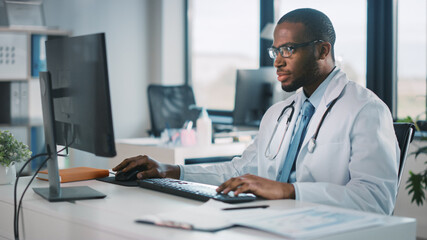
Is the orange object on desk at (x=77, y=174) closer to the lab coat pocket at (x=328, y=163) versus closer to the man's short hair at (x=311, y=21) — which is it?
the lab coat pocket at (x=328, y=163)

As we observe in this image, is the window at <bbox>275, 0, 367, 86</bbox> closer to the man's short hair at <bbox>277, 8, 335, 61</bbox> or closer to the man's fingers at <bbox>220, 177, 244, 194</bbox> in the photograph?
the man's short hair at <bbox>277, 8, 335, 61</bbox>

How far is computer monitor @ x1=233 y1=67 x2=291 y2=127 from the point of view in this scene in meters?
3.97

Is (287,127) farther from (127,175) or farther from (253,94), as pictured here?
(253,94)

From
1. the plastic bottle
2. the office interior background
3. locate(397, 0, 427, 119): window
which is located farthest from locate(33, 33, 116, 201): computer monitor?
locate(397, 0, 427, 119): window

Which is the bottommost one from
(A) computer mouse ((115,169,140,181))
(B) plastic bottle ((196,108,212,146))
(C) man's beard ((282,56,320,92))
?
(B) plastic bottle ((196,108,212,146))

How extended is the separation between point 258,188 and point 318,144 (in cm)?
37

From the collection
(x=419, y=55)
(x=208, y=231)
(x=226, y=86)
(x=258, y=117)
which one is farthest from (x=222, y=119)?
(x=208, y=231)

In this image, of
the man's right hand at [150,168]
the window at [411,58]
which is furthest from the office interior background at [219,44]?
the man's right hand at [150,168]

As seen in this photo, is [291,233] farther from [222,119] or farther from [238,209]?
[222,119]

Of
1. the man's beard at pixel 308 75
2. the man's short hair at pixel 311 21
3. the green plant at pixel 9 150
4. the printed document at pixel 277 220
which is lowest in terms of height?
the printed document at pixel 277 220

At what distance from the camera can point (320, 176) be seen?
71.3 inches

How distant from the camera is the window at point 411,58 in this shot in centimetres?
385

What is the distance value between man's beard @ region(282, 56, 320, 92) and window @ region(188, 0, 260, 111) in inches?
128

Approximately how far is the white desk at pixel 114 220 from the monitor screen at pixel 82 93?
0.50ft
